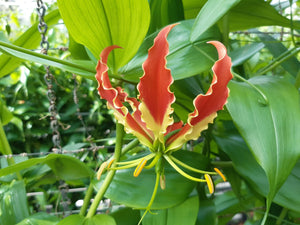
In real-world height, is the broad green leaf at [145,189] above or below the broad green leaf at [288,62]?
below

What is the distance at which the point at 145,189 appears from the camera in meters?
0.60

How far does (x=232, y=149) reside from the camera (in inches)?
27.5

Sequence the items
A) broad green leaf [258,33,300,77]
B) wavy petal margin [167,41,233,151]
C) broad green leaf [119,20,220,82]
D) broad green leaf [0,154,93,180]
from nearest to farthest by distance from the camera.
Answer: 1. wavy petal margin [167,41,233,151]
2. broad green leaf [119,20,220,82]
3. broad green leaf [0,154,93,180]
4. broad green leaf [258,33,300,77]

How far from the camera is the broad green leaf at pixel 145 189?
586 millimetres

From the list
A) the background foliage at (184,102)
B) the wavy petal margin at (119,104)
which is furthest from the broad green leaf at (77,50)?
the wavy petal margin at (119,104)

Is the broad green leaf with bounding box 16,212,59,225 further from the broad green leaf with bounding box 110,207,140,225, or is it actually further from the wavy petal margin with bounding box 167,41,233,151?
the wavy petal margin with bounding box 167,41,233,151

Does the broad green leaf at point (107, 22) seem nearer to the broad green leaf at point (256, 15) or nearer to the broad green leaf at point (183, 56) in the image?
the broad green leaf at point (183, 56)

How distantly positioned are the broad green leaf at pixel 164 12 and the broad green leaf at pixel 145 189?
0.90 feet

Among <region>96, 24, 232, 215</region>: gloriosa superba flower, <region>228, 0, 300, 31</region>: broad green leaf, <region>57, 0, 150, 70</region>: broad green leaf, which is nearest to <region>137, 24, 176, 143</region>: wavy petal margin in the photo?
<region>96, 24, 232, 215</region>: gloriosa superba flower

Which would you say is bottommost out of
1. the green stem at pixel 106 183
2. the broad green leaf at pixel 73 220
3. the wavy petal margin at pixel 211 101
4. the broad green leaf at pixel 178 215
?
the broad green leaf at pixel 178 215

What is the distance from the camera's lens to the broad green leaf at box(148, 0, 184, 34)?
2.18 ft

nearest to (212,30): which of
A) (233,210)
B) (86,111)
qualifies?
(233,210)

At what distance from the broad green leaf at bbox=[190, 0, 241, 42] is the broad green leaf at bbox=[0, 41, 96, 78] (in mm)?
181

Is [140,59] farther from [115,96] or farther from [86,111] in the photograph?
[86,111]
